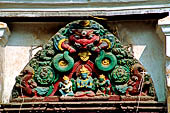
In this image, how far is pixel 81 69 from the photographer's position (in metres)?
6.26

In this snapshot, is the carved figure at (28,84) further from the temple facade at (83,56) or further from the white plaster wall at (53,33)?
the white plaster wall at (53,33)

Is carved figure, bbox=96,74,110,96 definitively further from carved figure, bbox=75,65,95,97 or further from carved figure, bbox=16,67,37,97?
carved figure, bbox=16,67,37,97

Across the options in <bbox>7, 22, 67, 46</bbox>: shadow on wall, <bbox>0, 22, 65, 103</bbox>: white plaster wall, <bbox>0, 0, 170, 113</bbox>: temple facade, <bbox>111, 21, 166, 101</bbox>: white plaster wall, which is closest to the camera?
<bbox>0, 0, 170, 113</bbox>: temple facade

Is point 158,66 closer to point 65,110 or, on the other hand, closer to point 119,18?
point 119,18

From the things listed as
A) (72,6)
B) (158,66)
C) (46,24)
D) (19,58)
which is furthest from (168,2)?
(19,58)

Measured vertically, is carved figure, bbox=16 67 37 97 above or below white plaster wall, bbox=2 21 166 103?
below

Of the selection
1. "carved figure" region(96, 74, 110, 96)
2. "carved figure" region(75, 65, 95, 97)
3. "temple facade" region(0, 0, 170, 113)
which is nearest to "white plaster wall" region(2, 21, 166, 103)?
"temple facade" region(0, 0, 170, 113)

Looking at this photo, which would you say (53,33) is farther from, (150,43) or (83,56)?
(150,43)

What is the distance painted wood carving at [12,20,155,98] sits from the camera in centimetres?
617

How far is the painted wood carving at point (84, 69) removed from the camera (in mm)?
6172

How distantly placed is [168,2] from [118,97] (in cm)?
161

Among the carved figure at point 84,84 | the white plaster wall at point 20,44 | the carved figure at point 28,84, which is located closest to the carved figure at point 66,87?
the carved figure at point 84,84

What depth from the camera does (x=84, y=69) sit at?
6.25 meters

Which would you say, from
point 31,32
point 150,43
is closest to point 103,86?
point 150,43
